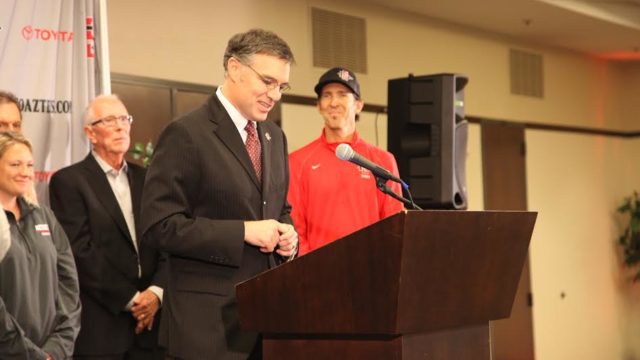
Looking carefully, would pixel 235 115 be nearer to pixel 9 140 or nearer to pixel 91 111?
pixel 9 140

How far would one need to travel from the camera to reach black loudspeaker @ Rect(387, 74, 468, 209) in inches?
171

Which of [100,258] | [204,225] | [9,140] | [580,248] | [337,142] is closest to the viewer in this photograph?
[204,225]

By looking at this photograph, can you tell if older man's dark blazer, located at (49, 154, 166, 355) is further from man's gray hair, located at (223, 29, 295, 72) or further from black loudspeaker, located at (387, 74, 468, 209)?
black loudspeaker, located at (387, 74, 468, 209)

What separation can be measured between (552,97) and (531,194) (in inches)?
38.8

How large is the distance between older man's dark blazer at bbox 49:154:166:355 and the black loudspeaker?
1.51 m

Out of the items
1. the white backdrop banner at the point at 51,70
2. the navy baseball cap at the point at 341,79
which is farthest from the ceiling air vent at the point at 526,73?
the white backdrop banner at the point at 51,70

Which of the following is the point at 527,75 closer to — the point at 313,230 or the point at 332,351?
the point at 313,230

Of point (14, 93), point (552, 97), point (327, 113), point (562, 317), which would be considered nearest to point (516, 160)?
point (552, 97)

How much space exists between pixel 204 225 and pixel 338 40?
4025 millimetres

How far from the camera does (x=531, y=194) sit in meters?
7.69

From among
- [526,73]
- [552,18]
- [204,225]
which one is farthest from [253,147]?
[526,73]

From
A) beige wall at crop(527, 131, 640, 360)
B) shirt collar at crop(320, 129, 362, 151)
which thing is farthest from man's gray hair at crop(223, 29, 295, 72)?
beige wall at crop(527, 131, 640, 360)

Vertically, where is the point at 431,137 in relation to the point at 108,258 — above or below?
above

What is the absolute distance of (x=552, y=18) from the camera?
272 inches
